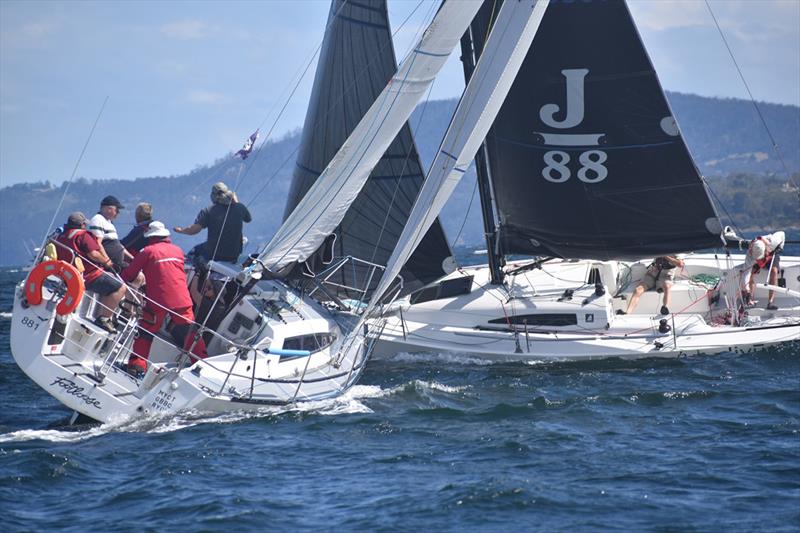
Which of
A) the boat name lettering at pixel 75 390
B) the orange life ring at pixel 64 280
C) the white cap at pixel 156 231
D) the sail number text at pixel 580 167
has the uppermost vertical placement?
the sail number text at pixel 580 167

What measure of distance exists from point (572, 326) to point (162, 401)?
19.1 ft

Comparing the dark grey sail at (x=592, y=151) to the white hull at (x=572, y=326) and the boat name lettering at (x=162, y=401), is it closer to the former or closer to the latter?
the white hull at (x=572, y=326)

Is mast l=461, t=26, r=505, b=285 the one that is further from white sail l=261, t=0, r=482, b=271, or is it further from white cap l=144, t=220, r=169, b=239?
white cap l=144, t=220, r=169, b=239

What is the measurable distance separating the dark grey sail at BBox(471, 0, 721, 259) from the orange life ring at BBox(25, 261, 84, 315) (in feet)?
21.3

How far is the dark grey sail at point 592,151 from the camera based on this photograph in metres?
14.2

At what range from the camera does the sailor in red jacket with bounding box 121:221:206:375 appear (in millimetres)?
11148

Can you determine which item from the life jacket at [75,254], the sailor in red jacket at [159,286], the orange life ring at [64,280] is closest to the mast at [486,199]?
the sailor in red jacket at [159,286]

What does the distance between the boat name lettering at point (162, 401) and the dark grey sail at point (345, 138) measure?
456 centimetres

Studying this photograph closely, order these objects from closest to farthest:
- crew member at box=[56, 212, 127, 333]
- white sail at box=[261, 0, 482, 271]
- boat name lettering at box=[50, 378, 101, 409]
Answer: boat name lettering at box=[50, 378, 101, 409] → crew member at box=[56, 212, 127, 333] → white sail at box=[261, 0, 482, 271]

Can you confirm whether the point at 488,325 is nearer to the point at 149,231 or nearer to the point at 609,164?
the point at 609,164

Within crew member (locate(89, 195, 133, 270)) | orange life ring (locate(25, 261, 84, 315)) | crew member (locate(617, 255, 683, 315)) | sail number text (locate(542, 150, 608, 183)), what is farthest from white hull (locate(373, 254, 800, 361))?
orange life ring (locate(25, 261, 84, 315))

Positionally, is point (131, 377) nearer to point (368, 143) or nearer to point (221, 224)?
point (221, 224)

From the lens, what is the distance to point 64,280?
1034cm

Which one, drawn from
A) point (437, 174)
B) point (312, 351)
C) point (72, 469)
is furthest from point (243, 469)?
point (437, 174)
